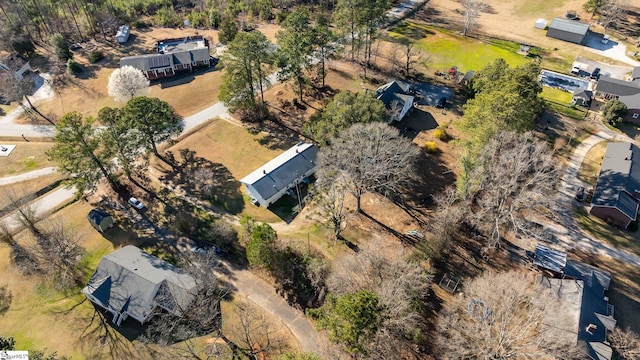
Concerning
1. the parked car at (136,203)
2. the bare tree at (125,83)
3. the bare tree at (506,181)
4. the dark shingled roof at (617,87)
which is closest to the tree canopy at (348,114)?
the bare tree at (506,181)

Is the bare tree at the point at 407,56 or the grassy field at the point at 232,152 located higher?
the bare tree at the point at 407,56

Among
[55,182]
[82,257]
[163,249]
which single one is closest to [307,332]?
[163,249]

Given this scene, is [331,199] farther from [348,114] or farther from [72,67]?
[72,67]

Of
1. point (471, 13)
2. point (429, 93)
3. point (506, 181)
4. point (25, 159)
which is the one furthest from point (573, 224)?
point (25, 159)

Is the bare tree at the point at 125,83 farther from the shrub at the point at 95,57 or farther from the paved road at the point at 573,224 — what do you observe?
the paved road at the point at 573,224

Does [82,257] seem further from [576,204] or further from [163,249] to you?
[576,204]

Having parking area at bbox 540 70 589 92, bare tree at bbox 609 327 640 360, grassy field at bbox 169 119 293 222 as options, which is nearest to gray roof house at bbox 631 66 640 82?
parking area at bbox 540 70 589 92
